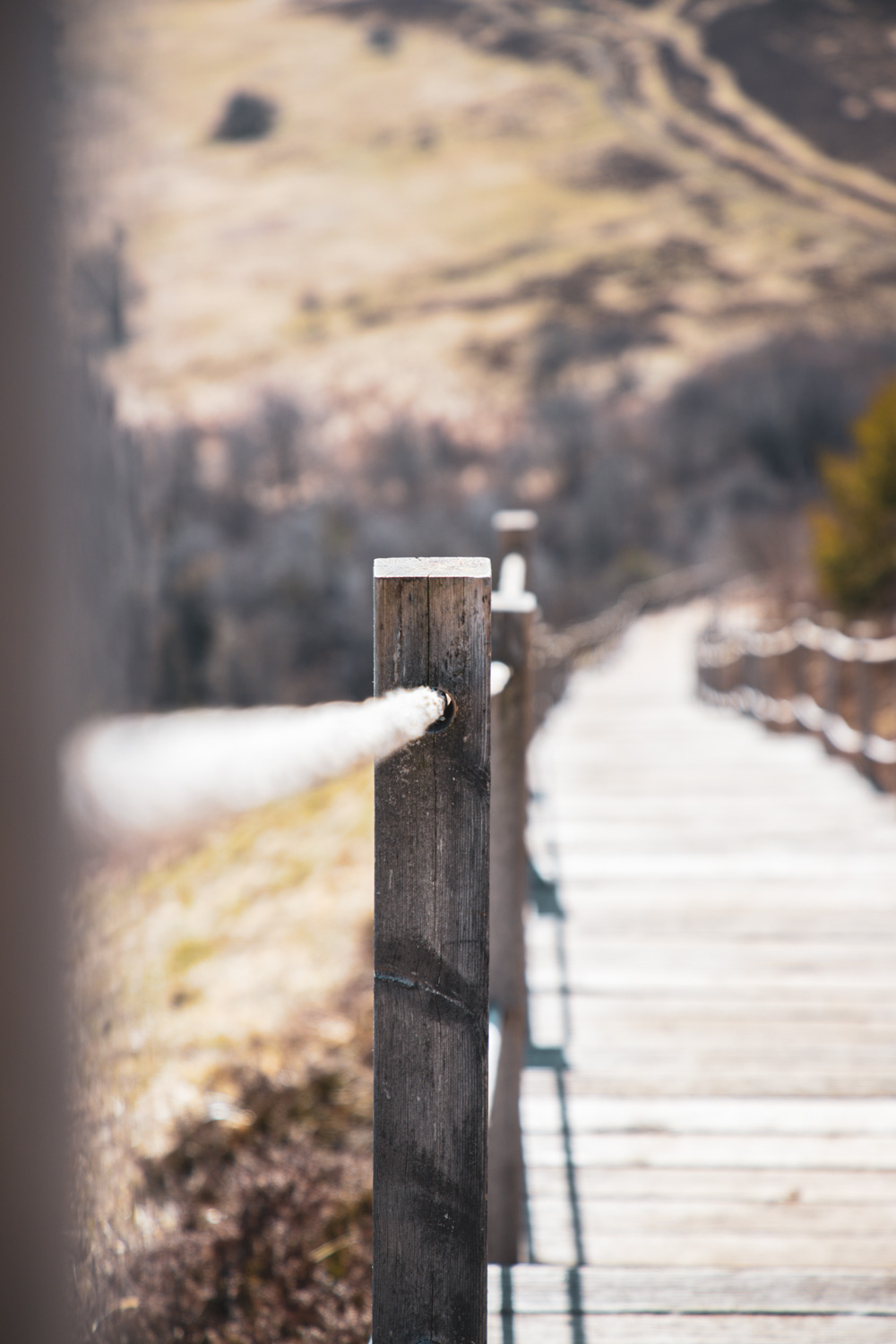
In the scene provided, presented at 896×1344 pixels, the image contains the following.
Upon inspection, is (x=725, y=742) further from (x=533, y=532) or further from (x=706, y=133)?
(x=706, y=133)

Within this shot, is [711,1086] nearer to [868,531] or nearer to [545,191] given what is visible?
[868,531]

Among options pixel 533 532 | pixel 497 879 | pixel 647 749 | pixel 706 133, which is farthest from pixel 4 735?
pixel 706 133

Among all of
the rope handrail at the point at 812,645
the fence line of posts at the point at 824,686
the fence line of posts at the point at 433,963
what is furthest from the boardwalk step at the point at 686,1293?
the rope handrail at the point at 812,645

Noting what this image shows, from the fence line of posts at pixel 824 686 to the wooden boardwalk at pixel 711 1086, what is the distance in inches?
33.2

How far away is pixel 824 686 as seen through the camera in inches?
309

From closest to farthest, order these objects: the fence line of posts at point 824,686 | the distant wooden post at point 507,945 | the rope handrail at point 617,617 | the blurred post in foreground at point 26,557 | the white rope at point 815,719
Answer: the blurred post in foreground at point 26,557 → the distant wooden post at point 507,945 → the white rope at point 815,719 → the fence line of posts at point 824,686 → the rope handrail at point 617,617

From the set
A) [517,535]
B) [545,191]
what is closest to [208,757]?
[517,535]

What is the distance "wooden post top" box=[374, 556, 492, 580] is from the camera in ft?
3.35

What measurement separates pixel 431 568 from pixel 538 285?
133588mm

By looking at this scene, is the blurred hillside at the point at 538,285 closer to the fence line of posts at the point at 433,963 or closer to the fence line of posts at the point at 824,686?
the fence line of posts at the point at 824,686

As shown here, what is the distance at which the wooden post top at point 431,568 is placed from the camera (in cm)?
102

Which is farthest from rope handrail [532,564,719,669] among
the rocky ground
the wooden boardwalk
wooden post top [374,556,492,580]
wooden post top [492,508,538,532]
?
the rocky ground

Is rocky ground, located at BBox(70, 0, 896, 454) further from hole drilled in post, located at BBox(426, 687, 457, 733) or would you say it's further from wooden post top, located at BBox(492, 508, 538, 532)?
hole drilled in post, located at BBox(426, 687, 457, 733)

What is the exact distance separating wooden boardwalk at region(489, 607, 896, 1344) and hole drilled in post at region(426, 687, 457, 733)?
1.48 m
